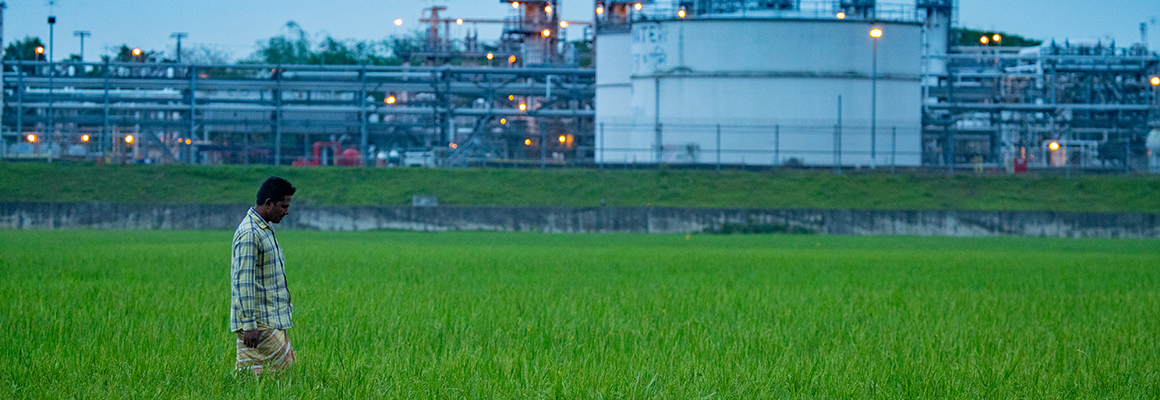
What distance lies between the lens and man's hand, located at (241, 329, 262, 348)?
609cm

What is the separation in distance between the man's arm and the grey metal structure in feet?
144

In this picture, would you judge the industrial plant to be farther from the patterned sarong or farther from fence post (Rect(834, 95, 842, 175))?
the patterned sarong

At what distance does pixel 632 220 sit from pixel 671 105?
14279 millimetres

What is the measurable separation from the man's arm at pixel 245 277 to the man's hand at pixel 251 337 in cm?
3

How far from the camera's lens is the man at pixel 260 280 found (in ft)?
19.8

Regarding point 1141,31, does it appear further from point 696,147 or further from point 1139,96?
point 696,147

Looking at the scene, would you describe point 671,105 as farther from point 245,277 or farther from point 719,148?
point 245,277

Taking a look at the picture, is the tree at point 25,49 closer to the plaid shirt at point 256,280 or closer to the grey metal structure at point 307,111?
the grey metal structure at point 307,111

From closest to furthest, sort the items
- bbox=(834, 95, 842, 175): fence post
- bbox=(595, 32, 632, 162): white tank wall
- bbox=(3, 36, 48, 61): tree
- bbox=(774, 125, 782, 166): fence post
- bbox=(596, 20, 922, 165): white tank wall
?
1. bbox=(834, 95, 842, 175): fence post
2. bbox=(774, 125, 782, 166): fence post
3. bbox=(596, 20, 922, 165): white tank wall
4. bbox=(595, 32, 632, 162): white tank wall
5. bbox=(3, 36, 48, 61): tree

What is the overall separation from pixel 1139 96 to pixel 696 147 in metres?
25.1

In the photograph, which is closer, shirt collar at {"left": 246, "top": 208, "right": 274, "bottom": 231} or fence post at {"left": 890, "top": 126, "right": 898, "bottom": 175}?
shirt collar at {"left": 246, "top": 208, "right": 274, "bottom": 231}

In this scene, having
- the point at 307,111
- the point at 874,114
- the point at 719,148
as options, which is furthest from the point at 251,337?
the point at 307,111

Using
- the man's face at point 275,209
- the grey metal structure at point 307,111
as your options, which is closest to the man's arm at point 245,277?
the man's face at point 275,209

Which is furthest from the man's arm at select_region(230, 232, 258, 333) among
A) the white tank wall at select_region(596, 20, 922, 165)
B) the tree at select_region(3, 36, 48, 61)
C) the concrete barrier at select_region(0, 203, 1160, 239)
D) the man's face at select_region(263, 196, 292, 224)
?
the tree at select_region(3, 36, 48, 61)
